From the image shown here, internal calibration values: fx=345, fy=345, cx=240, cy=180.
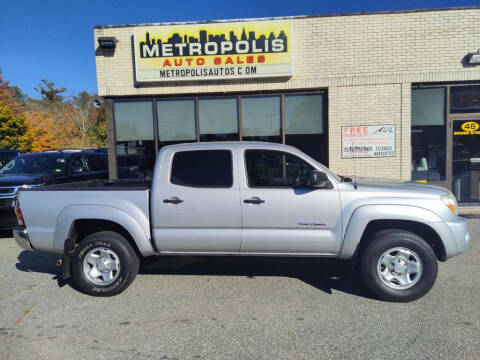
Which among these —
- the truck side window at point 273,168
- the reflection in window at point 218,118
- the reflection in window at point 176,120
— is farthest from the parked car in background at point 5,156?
the truck side window at point 273,168

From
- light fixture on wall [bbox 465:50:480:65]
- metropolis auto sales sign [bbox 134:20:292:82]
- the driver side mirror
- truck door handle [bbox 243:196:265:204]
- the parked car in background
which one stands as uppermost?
metropolis auto sales sign [bbox 134:20:292:82]

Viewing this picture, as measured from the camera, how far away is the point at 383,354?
2.99m

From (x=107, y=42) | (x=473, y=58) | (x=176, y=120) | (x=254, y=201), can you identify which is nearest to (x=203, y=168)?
(x=254, y=201)

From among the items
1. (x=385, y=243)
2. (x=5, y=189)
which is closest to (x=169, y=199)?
(x=385, y=243)

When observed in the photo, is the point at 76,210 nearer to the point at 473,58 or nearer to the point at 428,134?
the point at 428,134

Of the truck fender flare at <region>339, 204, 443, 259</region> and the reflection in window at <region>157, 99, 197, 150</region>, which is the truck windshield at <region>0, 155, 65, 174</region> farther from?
the truck fender flare at <region>339, 204, 443, 259</region>

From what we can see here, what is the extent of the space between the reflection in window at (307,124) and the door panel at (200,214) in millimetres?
5085

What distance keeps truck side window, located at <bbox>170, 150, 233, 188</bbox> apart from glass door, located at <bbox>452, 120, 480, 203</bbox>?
288 inches

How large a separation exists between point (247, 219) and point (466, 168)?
24.9ft

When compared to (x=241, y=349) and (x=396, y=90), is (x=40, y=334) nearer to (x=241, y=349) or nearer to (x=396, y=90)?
(x=241, y=349)

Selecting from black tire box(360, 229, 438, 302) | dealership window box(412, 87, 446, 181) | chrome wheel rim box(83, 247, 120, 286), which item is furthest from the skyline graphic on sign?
black tire box(360, 229, 438, 302)

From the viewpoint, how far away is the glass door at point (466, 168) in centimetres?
891

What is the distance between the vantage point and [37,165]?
342 inches

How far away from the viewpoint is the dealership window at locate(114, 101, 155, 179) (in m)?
9.27
